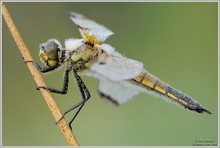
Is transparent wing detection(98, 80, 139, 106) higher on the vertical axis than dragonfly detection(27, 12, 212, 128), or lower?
lower

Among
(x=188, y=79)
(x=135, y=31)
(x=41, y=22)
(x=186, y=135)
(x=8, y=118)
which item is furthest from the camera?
(x=135, y=31)

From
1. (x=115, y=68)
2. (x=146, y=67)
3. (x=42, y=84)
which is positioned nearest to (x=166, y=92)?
(x=115, y=68)

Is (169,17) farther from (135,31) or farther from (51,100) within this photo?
(51,100)

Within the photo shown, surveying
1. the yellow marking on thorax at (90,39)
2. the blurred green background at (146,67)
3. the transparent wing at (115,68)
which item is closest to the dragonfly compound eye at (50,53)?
the yellow marking on thorax at (90,39)

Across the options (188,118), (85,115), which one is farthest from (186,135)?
(85,115)

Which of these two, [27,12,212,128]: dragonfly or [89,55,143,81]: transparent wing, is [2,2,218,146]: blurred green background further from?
[89,55,143,81]: transparent wing

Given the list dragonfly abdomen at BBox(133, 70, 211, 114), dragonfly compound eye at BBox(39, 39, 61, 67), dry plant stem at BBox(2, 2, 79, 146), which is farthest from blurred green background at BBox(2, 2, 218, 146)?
dry plant stem at BBox(2, 2, 79, 146)
